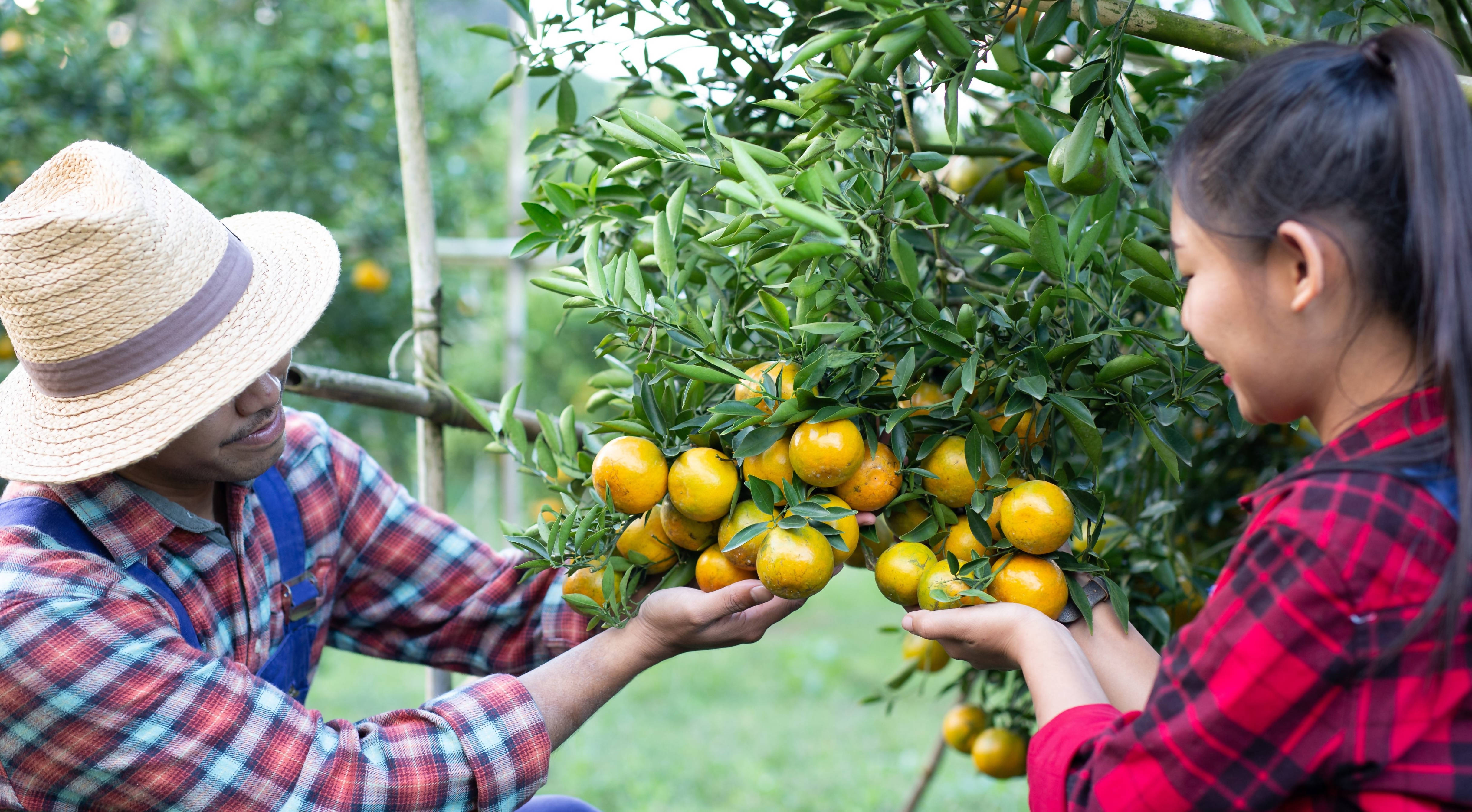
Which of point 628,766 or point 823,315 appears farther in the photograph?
point 628,766

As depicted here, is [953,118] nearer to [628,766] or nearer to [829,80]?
[829,80]

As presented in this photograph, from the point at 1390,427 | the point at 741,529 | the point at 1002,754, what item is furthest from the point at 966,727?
the point at 1390,427

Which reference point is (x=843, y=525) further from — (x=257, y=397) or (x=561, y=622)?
(x=257, y=397)

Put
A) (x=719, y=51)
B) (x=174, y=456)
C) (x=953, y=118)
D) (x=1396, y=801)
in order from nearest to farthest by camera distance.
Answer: (x=1396, y=801)
(x=953, y=118)
(x=174, y=456)
(x=719, y=51)

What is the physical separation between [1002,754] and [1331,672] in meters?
0.85

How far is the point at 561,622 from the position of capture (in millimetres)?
1303

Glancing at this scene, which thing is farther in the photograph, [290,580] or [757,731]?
[757,731]

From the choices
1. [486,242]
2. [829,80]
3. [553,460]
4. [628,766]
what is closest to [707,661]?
[628,766]

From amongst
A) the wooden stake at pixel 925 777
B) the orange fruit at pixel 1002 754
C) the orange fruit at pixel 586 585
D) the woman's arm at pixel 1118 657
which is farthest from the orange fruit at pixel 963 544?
the wooden stake at pixel 925 777

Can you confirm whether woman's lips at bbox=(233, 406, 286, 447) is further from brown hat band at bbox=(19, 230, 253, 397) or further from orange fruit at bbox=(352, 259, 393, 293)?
orange fruit at bbox=(352, 259, 393, 293)

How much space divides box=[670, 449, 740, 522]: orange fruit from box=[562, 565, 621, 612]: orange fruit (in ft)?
0.49

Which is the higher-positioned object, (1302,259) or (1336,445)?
(1302,259)

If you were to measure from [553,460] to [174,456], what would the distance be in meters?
0.37

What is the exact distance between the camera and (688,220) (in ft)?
3.82
